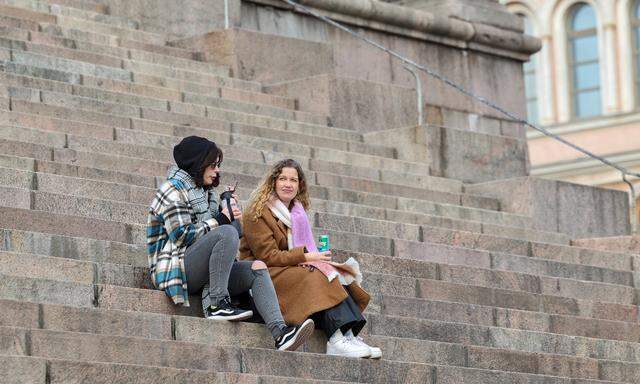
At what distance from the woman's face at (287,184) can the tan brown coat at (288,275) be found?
5.1 inches

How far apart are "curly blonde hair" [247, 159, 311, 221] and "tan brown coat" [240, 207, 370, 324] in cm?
3

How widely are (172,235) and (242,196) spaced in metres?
3.06

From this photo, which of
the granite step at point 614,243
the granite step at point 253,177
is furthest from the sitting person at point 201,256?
the granite step at point 614,243

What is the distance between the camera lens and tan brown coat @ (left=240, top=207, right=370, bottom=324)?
11.9 m

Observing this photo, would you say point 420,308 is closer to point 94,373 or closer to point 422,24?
point 94,373

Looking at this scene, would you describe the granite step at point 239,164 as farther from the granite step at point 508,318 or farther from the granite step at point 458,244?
the granite step at point 508,318

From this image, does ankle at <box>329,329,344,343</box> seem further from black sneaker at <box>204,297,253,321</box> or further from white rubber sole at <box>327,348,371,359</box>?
black sneaker at <box>204,297,253,321</box>

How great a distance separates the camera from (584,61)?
44.2 metres

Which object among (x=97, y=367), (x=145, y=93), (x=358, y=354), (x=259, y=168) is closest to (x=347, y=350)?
(x=358, y=354)

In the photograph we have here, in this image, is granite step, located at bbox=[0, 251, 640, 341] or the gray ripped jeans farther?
the gray ripped jeans

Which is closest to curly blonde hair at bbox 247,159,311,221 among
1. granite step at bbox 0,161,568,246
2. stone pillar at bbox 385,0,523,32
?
granite step at bbox 0,161,568,246

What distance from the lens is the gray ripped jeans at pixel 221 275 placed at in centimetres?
1169

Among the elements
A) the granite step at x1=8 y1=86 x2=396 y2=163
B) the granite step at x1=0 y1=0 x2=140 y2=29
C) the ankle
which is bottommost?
the ankle

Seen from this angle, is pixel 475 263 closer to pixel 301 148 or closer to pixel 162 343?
pixel 301 148
